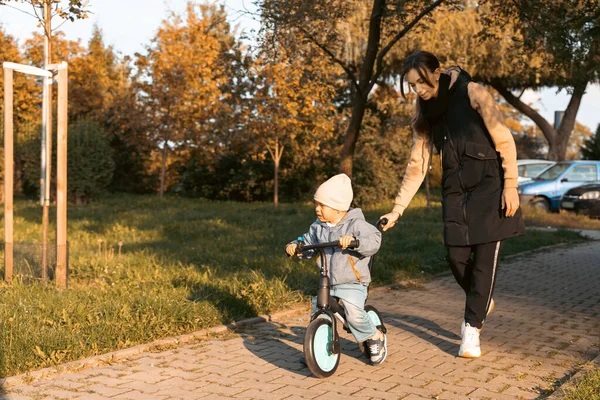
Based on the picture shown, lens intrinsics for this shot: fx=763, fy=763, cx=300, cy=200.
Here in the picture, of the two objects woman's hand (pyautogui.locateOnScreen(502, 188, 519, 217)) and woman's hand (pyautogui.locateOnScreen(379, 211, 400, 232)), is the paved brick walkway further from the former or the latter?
woman's hand (pyautogui.locateOnScreen(502, 188, 519, 217))

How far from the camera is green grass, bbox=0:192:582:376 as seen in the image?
547 centimetres

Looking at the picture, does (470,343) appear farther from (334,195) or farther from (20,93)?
(20,93)

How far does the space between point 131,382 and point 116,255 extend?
6071mm

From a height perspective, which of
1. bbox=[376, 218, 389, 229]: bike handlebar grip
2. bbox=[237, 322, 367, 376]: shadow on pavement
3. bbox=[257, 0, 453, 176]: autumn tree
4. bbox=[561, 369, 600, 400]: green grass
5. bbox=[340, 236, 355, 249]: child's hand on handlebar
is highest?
bbox=[257, 0, 453, 176]: autumn tree

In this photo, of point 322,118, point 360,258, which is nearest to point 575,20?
point 360,258

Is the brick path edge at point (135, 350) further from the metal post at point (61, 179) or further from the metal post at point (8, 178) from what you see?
the metal post at point (8, 178)

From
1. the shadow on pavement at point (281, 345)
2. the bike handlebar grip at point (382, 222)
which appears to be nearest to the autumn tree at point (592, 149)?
the shadow on pavement at point (281, 345)

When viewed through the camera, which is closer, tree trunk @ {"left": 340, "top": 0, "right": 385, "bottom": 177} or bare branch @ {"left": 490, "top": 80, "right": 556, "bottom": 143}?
tree trunk @ {"left": 340, "top": 0, "right": 385, "bottom": 177}

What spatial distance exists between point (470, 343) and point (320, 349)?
4.02 feet

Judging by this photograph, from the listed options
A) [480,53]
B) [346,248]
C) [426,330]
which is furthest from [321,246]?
[480,53]

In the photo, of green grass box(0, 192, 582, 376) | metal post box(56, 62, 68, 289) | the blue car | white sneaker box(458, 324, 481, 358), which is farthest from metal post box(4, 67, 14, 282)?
the blue car

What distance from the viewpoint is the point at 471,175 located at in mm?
5219

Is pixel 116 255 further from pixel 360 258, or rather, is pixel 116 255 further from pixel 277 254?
pixel 360 258

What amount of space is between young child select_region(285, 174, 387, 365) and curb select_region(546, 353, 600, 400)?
1189mm
